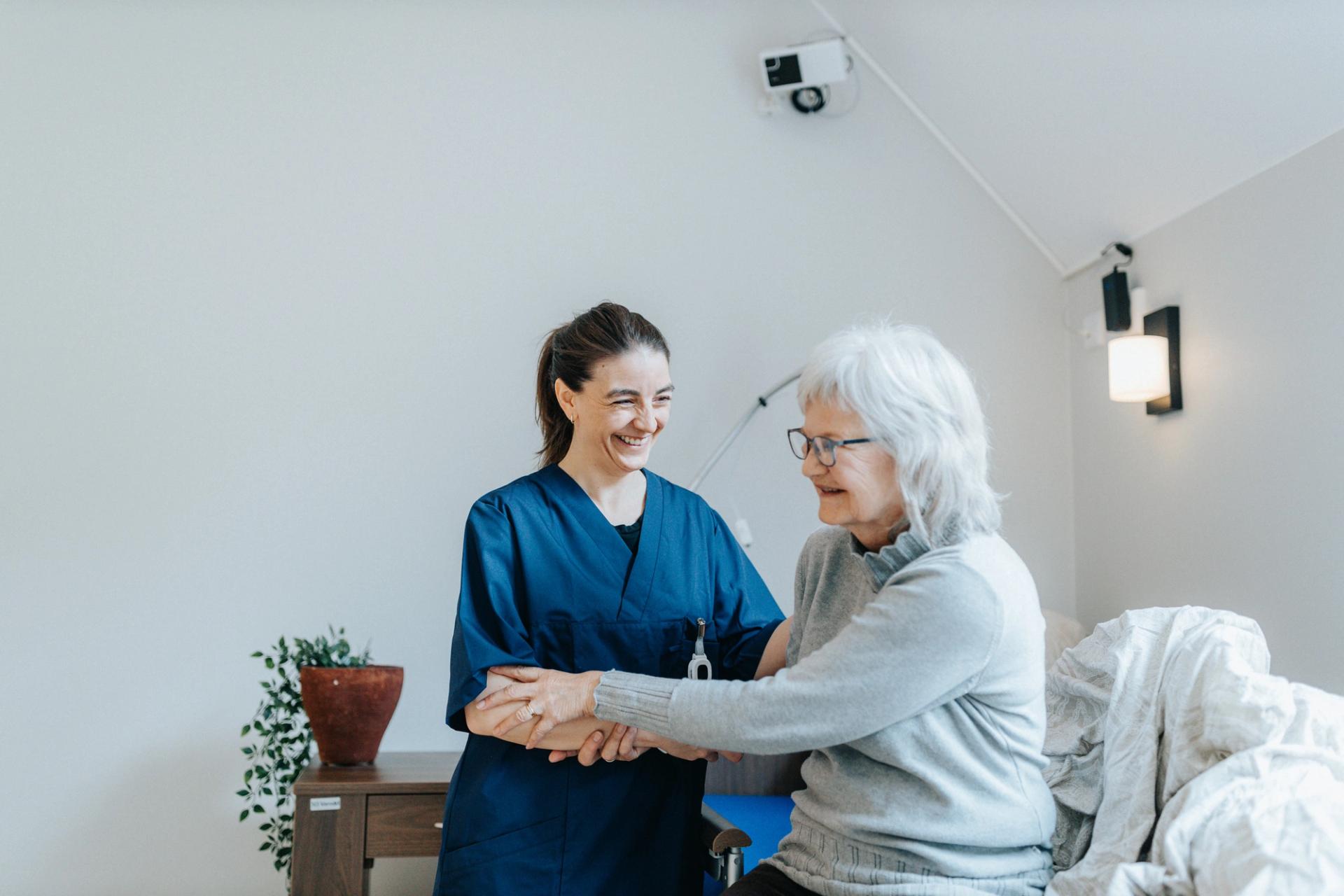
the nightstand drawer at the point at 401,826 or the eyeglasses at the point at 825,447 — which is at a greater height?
the eyeglasses at the point at 825,447

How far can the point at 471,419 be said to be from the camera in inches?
111

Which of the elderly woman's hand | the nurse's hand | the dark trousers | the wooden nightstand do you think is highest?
the elderly woman's hand

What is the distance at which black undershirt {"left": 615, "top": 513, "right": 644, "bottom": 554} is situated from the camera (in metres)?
1.76

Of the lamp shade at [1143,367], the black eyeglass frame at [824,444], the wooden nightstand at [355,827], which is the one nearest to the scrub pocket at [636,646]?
the black eyeglass frame at [824,444]

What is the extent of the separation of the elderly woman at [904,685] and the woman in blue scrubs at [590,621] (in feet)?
0.88

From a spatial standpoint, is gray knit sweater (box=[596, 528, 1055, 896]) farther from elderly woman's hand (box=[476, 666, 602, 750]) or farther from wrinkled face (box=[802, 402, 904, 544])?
elderly woman's hand (box=[476, 666, 602, 750])

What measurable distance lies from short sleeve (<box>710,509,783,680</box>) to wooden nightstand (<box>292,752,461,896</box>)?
0.78m

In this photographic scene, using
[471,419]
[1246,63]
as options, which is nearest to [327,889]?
[471,419]

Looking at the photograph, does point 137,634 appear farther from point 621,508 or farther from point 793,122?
point 793,122

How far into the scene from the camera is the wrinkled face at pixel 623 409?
1719 mm

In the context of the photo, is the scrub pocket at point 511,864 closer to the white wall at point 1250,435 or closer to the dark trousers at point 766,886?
the dark trousers at point 766,886

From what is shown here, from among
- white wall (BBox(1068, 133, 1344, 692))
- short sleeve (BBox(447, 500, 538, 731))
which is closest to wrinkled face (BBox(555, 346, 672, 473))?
short sleeve (BBox(447, 500, 538, 731))

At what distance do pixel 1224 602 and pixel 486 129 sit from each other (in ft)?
6.80

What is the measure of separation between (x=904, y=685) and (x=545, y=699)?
53 cm
